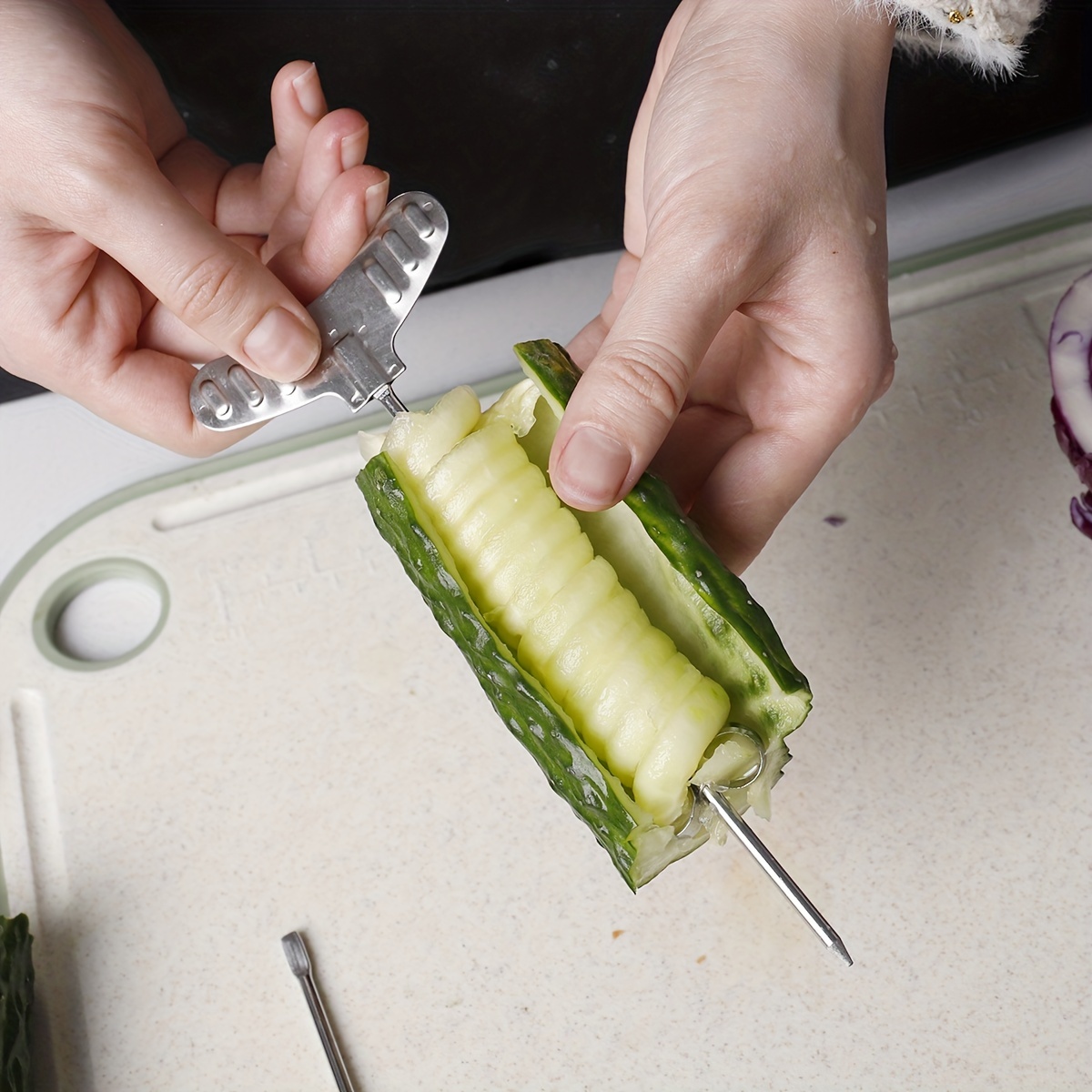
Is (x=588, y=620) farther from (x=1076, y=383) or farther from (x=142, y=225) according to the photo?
(x=1076, y=383)

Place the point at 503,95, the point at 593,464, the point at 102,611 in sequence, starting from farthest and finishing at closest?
the point at 503,95 < the point at 102,611 < the point at 593,464

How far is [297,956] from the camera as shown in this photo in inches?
69.3

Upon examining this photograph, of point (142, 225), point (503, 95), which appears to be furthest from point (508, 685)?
point (503, 95)

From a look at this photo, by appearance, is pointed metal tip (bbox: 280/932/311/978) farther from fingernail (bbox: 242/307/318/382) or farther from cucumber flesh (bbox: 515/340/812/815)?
fingernail (bbox: 242/307/318/382)

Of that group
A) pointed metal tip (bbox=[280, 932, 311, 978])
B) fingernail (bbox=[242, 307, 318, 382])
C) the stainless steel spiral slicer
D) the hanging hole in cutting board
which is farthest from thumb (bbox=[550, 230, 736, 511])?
the hanging hole in cutting board

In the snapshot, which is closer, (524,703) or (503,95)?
(524,703)

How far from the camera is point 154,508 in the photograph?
2176 mm

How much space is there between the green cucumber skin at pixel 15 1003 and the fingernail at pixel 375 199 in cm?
127

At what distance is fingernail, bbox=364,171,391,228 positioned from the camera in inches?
70.1

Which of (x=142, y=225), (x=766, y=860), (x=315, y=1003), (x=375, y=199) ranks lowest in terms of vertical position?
(x=315, y=1003)

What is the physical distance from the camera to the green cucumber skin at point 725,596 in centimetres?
133

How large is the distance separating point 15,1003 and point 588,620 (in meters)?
1.07

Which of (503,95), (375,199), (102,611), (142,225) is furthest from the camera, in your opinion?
(503,95)

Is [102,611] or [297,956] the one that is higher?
[102,611]
